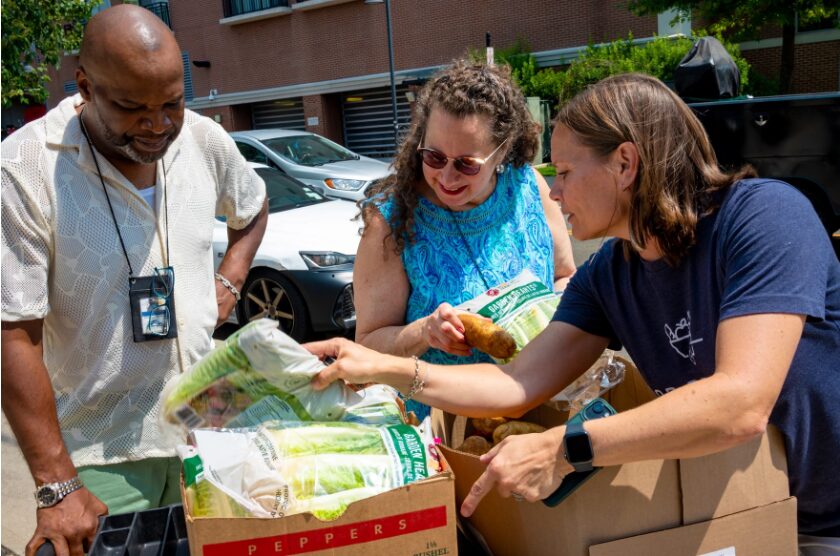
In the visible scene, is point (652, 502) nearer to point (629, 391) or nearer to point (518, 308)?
point (629, 391)

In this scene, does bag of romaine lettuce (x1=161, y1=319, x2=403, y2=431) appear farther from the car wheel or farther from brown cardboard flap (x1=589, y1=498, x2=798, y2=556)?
the car wheel

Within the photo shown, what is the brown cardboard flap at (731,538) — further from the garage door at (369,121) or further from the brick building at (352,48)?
the garage door at (369,121)

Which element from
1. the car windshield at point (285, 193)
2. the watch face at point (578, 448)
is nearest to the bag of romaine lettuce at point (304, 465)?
the watch face at point (578, 448)

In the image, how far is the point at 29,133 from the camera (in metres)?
2.07

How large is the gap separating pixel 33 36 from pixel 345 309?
5742 millimetres

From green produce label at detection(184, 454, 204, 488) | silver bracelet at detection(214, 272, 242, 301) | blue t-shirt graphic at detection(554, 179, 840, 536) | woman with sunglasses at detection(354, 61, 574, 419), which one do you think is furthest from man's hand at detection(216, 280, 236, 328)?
blue t-shirt graphic at detection(554, 179, 840, 536)

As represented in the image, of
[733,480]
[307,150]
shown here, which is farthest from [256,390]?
[307,150]

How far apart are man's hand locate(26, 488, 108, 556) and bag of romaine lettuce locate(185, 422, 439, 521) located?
63cm

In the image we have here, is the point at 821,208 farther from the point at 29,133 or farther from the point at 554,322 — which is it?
the point at 29,133

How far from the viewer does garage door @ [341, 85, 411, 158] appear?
24.6 m

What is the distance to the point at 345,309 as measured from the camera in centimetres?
602

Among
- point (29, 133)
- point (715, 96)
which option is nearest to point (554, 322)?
point (29, 133)

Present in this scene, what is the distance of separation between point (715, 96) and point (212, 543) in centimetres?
905

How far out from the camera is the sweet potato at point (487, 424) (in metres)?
1.88
